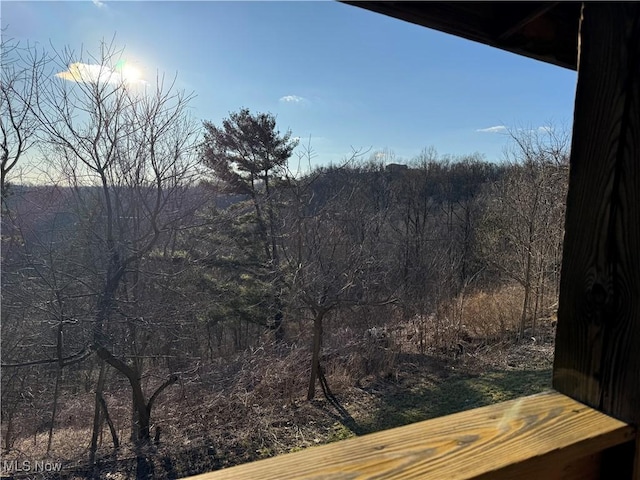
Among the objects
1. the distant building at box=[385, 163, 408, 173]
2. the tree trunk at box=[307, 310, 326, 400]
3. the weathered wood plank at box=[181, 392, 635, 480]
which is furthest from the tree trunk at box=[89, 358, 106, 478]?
the distant building at box=[385, 163, 408, 173]

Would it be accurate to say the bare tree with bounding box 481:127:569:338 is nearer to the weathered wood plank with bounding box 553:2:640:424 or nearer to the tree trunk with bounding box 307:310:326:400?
the tree trunk with bounding box 307:310:326:400

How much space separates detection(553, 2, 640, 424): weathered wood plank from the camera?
1.64ft

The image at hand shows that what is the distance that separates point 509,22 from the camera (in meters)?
0.71

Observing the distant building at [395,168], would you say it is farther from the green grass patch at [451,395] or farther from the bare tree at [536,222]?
the green grass patch at [451,395]

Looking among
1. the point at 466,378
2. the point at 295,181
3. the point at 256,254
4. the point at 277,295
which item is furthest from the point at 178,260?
the point at 466,378

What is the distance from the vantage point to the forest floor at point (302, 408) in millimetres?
3852

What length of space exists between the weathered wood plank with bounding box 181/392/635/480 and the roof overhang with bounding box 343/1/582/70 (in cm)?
58

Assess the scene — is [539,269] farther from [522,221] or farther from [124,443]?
[124,443]

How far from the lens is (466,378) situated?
491 centimetres

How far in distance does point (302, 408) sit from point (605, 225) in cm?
483

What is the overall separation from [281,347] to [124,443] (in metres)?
2.40

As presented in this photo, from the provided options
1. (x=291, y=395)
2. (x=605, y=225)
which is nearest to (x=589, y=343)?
(x=605, y=225)

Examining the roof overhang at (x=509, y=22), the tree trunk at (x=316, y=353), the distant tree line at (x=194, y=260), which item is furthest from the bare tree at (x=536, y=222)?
the roof overhang at (x=509, y=22)

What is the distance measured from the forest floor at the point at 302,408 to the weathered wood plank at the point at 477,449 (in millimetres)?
3442
